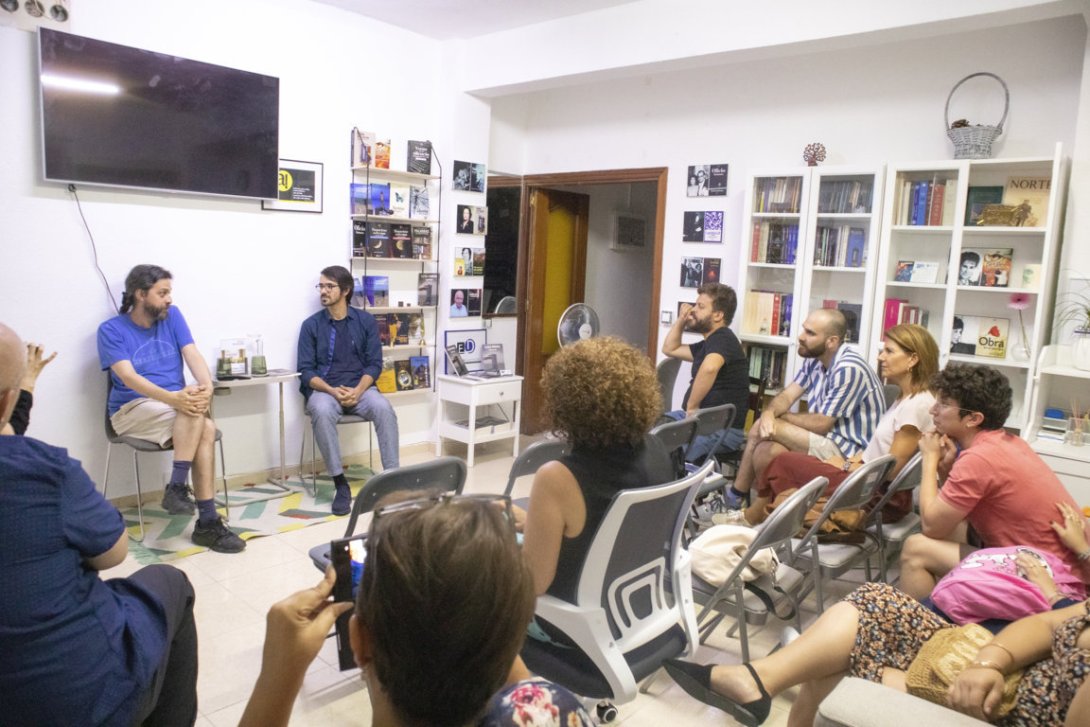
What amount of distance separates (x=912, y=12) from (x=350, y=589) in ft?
12.6

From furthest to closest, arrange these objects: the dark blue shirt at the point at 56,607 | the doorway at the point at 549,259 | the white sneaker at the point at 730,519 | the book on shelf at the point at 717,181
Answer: the doorway at the point at 549,259
the book on shelf at the point at 717,181
the white sneaker at the point at 730,519
the dark blue shirt at the point at 56,607

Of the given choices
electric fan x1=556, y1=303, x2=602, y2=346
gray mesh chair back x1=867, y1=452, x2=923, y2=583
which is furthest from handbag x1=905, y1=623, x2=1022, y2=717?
electric fan x1=556, y1=303, x2=602, y2=346

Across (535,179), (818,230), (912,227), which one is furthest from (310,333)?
(912,227)

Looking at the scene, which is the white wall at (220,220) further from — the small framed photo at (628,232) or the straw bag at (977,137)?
the straw bag at (977,137)

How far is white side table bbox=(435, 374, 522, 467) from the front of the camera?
5230mm

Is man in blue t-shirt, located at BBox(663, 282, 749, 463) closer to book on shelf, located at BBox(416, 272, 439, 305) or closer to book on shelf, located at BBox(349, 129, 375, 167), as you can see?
book on shelf, located at BBox(416, 272, 439, 305)

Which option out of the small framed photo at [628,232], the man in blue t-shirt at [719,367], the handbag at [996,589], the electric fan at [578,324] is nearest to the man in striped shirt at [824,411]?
the man in blue t-shirt at [719,367]

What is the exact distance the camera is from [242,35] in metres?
4.35

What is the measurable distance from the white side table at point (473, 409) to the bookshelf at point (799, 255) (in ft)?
5.71

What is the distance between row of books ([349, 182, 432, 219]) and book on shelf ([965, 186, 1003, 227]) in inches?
136

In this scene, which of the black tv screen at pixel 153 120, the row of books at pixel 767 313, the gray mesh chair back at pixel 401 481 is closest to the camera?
the gray mesh chair back at pixel 401 481

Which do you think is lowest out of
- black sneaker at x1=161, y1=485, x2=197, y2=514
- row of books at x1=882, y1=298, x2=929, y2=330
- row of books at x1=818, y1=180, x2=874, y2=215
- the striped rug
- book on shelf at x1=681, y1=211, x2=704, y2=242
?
the striped rug

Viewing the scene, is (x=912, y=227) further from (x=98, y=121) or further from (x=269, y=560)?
(x=98, y=121)

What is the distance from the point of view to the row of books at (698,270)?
5199 mm
